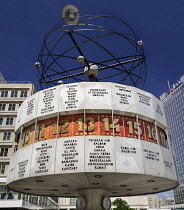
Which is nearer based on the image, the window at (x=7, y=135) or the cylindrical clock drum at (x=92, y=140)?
the cylindrical clock drum at (x=92, y=140)

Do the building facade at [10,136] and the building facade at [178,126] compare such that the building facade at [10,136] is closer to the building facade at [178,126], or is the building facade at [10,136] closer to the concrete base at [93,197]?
the concrete base at [93,197]

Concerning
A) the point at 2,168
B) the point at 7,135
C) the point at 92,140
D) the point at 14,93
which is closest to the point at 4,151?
the point at 2,168

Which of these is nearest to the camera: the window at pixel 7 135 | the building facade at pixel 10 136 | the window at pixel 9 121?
the building facade at pixel 10 136

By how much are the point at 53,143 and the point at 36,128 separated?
239 centimetres

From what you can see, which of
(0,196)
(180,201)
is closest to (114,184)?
(0,196)

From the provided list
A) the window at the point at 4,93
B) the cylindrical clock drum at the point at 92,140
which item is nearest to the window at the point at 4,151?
the window at the point at 4,93

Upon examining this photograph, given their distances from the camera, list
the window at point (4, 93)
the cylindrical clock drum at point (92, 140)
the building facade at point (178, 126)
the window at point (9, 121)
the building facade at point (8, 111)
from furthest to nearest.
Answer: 1. the building facade at point (178, 126)
2. the window at point (4, 93)
3. the window at point (9, 121)
4. the building facade at point (8, 111)
5. the cylindrical clock drum at point (92, 140)

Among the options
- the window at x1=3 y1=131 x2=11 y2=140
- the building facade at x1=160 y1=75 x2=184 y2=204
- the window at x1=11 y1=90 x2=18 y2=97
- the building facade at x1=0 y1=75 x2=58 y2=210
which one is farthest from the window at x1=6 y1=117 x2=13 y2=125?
the building facade at x1=160 y1=75 x2=184 y2=204

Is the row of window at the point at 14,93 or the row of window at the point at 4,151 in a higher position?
the row of window at the point at 14,93

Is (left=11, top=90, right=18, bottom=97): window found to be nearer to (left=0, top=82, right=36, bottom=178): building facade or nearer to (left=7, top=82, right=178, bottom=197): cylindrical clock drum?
(left=0, top=82, right=36, bottom=178): building facade

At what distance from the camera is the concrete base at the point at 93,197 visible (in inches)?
656

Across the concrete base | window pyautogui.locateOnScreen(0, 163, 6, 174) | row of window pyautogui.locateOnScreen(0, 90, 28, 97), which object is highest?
row of window pyautogui.locateOnScreen(0, 90, 28, 97)

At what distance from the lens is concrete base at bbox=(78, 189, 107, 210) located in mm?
16656

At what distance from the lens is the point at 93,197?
17.4m
